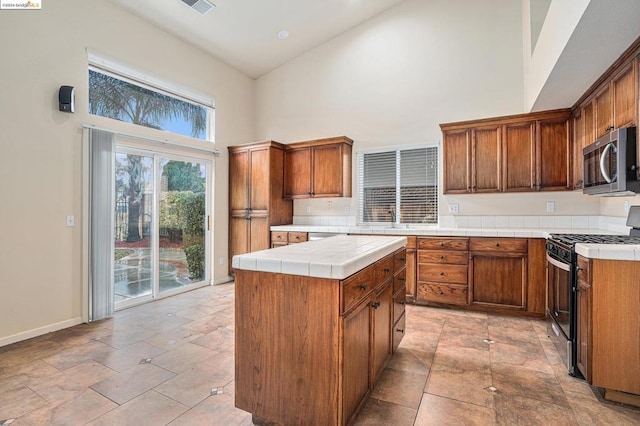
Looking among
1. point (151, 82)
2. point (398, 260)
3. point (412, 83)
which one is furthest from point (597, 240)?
point (151, 82)

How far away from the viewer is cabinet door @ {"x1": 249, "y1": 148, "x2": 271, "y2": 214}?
500cm

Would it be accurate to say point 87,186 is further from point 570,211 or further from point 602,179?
point 570,211

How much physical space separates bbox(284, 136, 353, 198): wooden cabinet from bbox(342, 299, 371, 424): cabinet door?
10.6 feet

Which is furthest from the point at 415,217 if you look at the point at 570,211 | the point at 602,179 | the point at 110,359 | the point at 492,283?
the point at 110,359

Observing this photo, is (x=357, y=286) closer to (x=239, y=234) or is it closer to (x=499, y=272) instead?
(x=499, y=272)

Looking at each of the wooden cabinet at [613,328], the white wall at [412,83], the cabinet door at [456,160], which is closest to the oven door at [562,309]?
the wooden cabinet at [613,328]

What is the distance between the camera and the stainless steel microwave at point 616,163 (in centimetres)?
227

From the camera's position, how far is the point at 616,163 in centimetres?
237

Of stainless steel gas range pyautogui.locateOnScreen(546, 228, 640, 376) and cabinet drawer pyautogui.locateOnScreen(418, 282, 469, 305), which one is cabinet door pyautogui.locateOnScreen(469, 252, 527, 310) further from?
stainless steel gas range pyautogui.locateOnScreen(546, 228, 640, 376)

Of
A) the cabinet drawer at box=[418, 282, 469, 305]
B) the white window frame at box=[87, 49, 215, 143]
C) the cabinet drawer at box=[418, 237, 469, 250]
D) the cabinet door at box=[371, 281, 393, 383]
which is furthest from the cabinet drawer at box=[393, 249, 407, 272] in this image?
the white window frame at box=[87, 49, 215, 143]

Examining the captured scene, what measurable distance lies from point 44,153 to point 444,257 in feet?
14.6

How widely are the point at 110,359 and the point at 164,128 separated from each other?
9.82ft

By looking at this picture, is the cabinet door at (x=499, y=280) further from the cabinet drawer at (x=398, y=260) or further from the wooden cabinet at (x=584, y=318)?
the cabinet drawer at (x=398, y=260)

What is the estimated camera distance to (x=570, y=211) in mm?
3820
